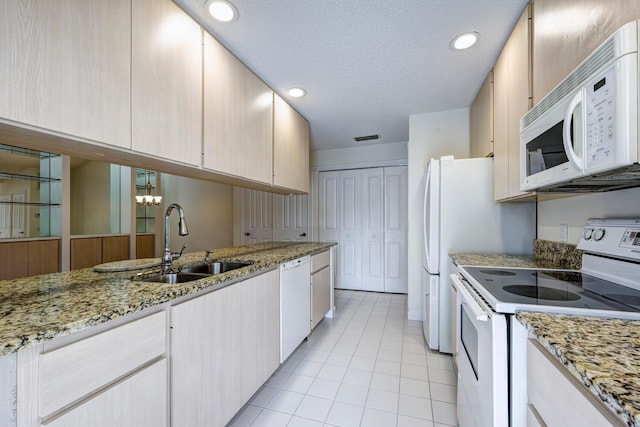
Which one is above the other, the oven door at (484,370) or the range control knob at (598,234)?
the range control knob at (598,234)

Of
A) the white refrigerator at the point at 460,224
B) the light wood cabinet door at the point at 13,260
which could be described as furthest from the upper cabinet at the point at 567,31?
the light wood cabinet door at the point at 13,260

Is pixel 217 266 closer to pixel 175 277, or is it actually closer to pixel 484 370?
pixel 175 277

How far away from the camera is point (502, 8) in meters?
1.50

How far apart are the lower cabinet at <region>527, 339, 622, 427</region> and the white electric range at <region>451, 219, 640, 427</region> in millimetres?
57

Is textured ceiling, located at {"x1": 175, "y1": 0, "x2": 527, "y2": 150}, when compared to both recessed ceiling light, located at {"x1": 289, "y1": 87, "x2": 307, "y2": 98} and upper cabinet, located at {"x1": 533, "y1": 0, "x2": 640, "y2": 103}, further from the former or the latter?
upper cabinet, located at {"x1": 533, "y1": 0, "x2": 640, "y2": 103}

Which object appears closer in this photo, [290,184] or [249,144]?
[249,144]

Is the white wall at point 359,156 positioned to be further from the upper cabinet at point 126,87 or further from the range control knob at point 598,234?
the range control knob at point 598,234

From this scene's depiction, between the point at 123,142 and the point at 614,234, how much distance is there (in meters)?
2.24

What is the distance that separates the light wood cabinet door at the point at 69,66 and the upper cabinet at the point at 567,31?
1889 millimetres

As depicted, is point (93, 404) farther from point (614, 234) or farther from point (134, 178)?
point (134, 178)

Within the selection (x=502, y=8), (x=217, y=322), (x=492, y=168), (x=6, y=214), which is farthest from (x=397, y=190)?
(x=6, y=214)

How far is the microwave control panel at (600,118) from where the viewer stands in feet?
2.56

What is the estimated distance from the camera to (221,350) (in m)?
1.36

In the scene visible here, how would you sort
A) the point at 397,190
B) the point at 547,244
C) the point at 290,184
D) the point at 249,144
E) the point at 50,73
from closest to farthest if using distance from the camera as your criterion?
the point at 50,73 → the point at 547,244 → the point at 249,144 → the point at 290,184 → the point at 397,190
